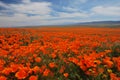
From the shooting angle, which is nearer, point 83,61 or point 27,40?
point 83,61

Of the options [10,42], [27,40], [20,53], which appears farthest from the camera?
[27,40]

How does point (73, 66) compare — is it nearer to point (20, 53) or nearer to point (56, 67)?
point (56, 67)

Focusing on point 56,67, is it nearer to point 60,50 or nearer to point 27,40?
point 60,50

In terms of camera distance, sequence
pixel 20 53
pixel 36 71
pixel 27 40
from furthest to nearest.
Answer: pixel 27 40
pixel 20 53
pixel 36 71

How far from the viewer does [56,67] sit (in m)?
5.82

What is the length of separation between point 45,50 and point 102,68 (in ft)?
7.15

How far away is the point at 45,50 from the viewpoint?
23.3ft

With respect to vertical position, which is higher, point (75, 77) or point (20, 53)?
point (20, 53)

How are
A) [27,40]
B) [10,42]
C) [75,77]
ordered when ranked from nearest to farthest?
[75,77] → [10,42] → [27,40]

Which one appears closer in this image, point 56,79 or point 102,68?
point 56,79

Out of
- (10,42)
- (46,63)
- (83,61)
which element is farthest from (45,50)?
(10,42)

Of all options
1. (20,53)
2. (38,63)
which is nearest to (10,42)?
(20,53)

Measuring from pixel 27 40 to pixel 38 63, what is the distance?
5.49 metres

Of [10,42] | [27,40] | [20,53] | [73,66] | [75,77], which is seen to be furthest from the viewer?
[27,40]
